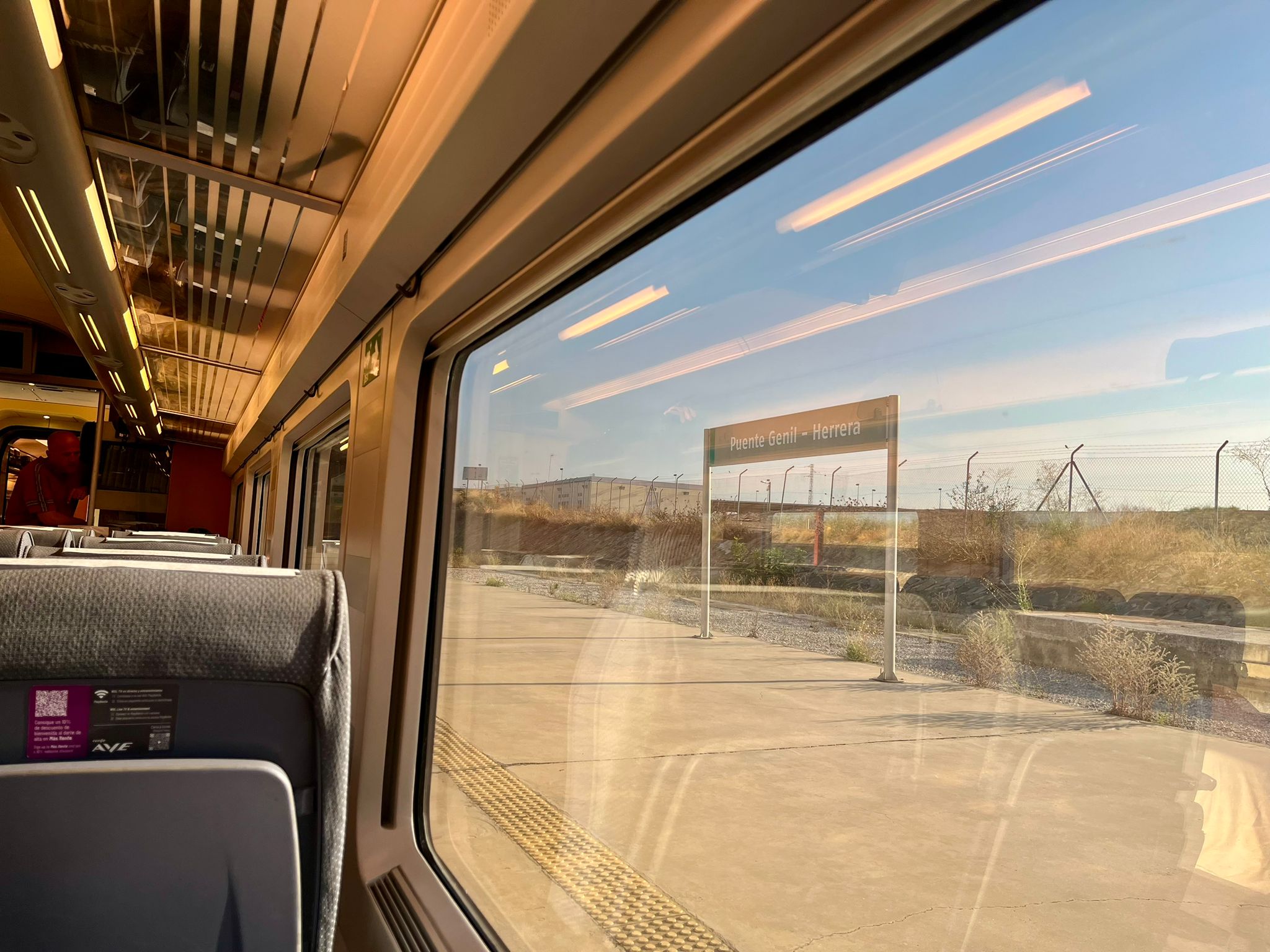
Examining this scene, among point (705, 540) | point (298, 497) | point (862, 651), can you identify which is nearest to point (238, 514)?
point (298, 497)

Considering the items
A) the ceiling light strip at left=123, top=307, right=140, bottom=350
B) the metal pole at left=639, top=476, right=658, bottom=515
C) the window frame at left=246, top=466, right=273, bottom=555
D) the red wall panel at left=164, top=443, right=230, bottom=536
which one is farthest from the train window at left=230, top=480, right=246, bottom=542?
the metal pole at left=639, top=476, right=658, bottom=515

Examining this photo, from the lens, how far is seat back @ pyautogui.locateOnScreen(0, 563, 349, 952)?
3.07 ft

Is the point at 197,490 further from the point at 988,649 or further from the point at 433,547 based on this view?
the point at 988,649

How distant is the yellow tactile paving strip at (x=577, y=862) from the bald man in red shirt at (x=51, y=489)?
9.04 m

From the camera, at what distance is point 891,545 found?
4.05 feet

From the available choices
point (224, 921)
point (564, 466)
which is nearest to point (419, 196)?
point (564, 466)

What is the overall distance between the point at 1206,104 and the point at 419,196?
67.3 inches

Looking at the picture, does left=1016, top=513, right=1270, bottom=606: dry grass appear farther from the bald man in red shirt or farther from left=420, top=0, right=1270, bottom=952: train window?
the bald man in red shirt

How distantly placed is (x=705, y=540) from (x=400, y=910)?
5.71 ft

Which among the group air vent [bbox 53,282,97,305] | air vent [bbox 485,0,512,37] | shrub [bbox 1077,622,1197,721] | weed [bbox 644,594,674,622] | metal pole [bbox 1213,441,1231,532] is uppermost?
air vent [bbox 53,282,97,305]

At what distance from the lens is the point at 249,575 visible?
1053 millimetres

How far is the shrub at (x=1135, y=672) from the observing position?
833 millimetres

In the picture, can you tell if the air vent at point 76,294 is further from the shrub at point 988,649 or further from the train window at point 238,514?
the train window at point 238,514

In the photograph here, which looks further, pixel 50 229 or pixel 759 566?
pixel 50 229
